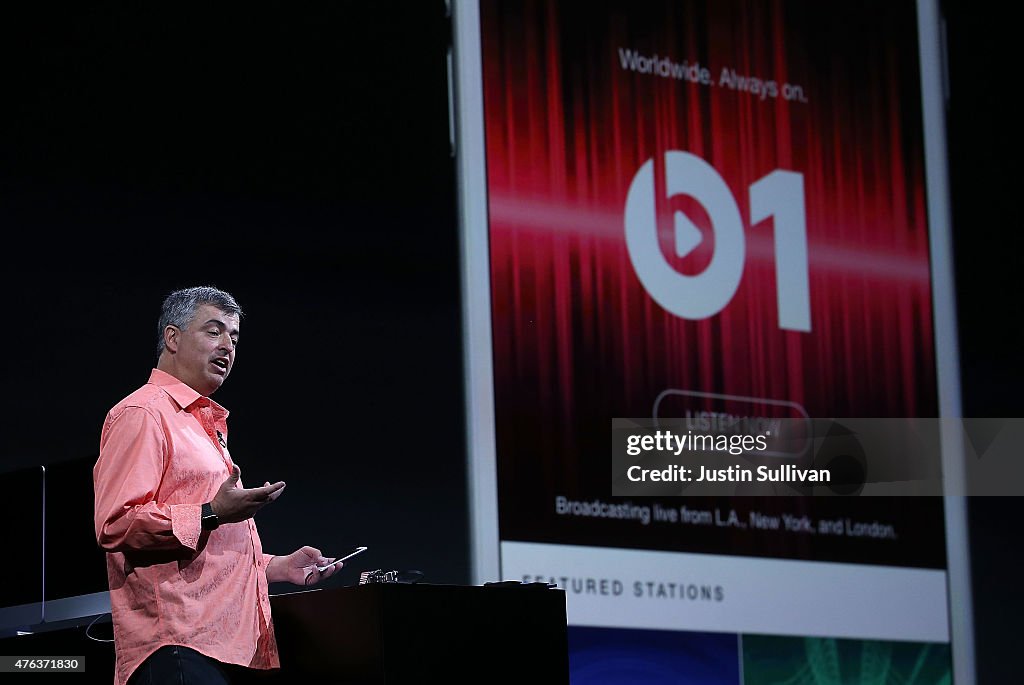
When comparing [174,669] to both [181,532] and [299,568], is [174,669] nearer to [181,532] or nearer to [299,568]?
[181,532]

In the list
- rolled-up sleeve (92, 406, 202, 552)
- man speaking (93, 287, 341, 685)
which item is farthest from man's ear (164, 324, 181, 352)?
rolled-up sleeve (92, 406, 202, 552)

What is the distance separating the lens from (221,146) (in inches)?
159

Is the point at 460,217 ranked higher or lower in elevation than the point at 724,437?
higher

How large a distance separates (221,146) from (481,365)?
0.98 metres

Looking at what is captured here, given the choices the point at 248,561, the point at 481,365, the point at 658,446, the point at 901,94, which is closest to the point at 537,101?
the point at 481,365

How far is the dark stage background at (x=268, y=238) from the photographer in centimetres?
373

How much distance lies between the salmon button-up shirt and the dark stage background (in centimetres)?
119

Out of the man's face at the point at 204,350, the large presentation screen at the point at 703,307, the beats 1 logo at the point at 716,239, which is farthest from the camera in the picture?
the beats 1 logo at the point at 716,239

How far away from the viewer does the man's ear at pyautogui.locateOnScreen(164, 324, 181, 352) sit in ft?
8.91

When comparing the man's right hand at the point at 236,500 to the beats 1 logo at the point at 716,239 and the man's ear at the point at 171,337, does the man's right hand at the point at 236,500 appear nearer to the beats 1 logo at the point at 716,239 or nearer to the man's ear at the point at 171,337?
the man's ear at the point at 171,337

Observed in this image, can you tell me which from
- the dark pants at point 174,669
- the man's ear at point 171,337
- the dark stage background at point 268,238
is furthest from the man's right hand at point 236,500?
the dark stage background at point 268,238

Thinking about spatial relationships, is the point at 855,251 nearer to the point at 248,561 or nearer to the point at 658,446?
the point at 658,446

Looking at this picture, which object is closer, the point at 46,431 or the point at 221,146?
the point at 46,431

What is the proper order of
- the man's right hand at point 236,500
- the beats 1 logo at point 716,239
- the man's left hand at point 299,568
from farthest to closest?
the beats 1 logo at point 716,239
the man's left hand at point 299,568
the man's right hand at point 236,500
